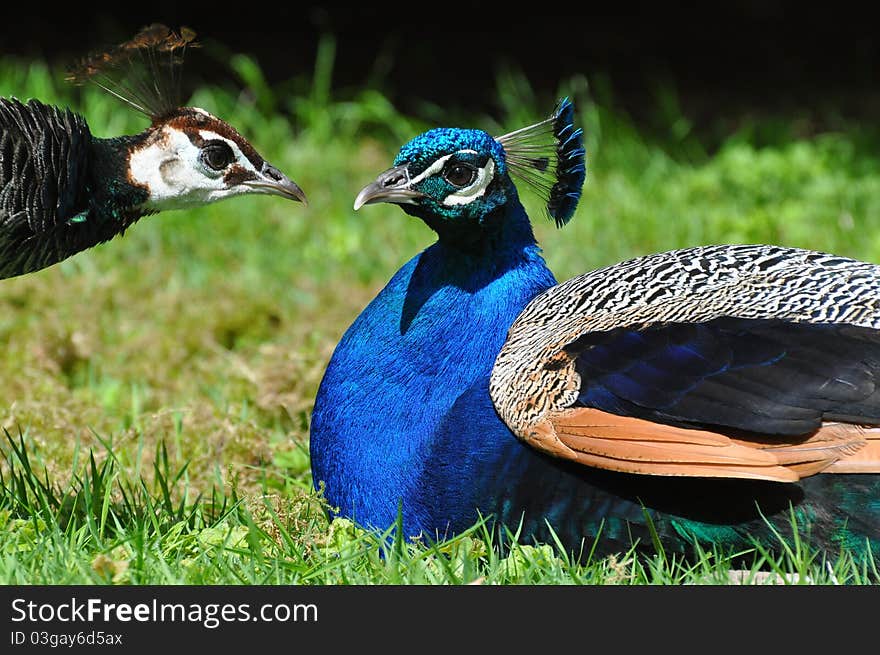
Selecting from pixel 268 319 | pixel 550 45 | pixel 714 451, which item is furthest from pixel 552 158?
pixel 550 45

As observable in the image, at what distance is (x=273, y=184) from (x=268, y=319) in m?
1.42

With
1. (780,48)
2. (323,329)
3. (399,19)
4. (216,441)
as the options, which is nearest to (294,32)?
(399,19)

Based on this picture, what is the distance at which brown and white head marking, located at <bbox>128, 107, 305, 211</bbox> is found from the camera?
272 cm

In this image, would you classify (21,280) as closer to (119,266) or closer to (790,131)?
(119,266)

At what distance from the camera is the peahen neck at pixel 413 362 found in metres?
2.66

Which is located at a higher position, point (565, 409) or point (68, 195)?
point (68, 195)

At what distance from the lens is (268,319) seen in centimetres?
417

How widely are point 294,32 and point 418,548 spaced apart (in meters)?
5.19

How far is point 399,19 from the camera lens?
24.7 ft

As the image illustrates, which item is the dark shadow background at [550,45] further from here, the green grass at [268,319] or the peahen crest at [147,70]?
the peahen crest at [147,70]

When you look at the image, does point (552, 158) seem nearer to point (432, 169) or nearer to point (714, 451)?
point (432, 169)

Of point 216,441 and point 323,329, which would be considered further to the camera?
point 323,329

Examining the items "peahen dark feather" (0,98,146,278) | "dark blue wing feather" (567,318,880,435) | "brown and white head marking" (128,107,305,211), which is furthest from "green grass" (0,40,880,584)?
"brown and white head marking" (128,107,305,211)

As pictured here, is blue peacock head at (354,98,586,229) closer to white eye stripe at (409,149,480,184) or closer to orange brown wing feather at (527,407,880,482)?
white eye stripe at (409,149,480,184)
